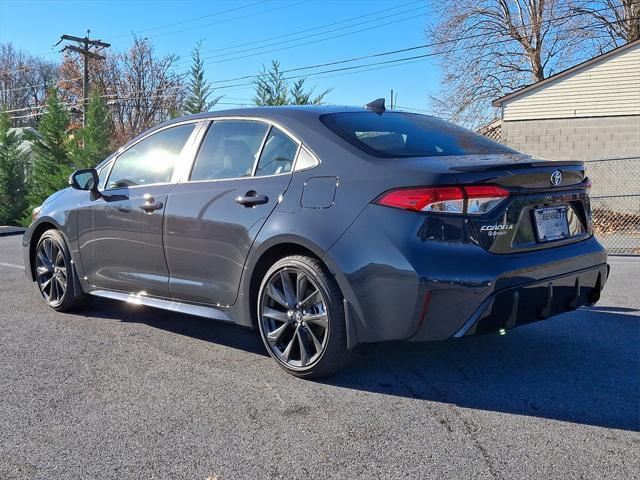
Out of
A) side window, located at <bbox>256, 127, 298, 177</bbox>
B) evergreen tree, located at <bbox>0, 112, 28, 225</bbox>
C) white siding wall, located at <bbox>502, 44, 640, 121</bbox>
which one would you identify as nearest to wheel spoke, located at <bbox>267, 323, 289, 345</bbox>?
side window, located at <bbox>256, 127, 298, 177</bbox>

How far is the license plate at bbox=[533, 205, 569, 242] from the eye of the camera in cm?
346

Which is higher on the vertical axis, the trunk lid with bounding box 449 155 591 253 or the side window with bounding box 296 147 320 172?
the side window with bounding box 296 147 320 172

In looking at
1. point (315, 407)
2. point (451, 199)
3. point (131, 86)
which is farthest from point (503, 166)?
point (131, 86)

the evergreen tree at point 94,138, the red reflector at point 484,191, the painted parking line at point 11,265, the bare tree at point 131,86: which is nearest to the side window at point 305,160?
the red reflector at point 484,191

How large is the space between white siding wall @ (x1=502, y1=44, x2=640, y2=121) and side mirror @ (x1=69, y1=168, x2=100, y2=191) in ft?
54.2

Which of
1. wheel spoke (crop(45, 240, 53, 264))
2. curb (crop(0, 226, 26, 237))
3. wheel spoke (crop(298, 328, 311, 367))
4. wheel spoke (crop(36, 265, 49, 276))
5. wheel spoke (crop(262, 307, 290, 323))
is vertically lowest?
curb (crop(0, 226, 26, 237))

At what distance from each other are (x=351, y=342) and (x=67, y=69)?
2019 inches

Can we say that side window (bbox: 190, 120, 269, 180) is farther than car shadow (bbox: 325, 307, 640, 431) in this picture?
Yes

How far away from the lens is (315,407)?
326 centimetres

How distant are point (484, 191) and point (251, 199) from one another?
1419 millimetres

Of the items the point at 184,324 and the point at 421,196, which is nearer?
the point at 421,196

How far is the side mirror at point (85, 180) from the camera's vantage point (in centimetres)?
502

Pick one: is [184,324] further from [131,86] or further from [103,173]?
[131,86]

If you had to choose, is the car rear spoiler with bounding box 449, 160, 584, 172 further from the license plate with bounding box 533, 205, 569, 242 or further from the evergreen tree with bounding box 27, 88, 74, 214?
the evergreen tree with bounding box 27, 88, 74, 214
